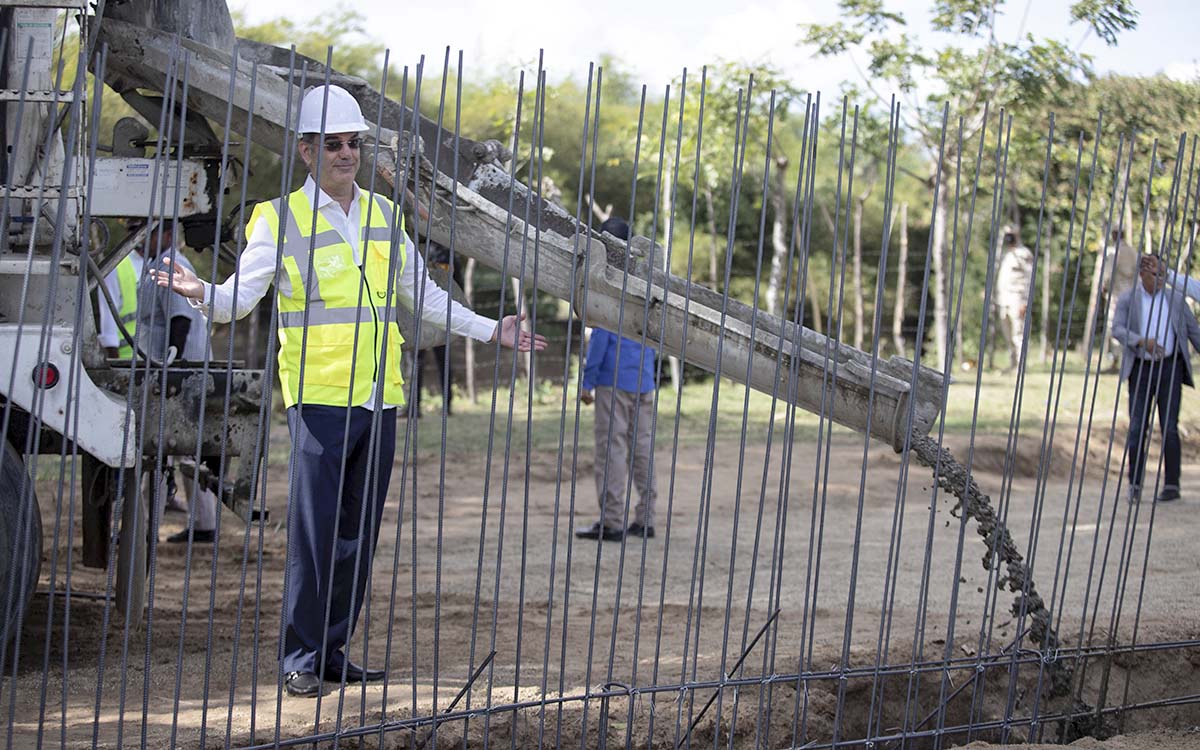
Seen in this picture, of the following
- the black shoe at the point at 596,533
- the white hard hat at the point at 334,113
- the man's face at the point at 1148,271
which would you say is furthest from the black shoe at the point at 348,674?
the man's face at the point at 1148,271

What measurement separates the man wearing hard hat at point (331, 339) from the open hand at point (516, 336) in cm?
1

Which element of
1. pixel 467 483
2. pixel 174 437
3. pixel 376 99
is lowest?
pixel 467 483

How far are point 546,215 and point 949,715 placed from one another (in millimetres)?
2505

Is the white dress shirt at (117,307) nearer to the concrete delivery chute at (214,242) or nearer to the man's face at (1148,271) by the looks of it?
the concrete delivery chute at (214,242)

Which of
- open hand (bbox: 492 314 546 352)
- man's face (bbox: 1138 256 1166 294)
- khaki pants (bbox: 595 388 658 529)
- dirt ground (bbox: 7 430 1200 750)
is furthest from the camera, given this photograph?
khaki pants (bbox: 595 388 658 529)

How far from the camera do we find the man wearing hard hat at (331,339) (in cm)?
428

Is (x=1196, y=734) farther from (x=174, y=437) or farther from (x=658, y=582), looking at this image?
(x=174, y=437)

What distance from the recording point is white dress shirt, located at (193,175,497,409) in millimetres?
4047

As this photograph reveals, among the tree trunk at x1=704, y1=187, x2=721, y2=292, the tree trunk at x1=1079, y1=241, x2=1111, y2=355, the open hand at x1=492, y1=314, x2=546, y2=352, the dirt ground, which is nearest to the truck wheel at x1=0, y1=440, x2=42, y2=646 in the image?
the dirt ground

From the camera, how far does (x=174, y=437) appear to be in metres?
4.89

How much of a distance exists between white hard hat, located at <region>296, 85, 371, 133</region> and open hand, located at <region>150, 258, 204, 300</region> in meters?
0.66

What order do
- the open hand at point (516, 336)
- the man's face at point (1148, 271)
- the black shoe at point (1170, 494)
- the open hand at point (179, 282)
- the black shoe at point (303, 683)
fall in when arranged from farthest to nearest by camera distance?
the black shoe at point (1170, 494)
the man's face at point (1148, 271)
the black shoe at point (303, 683)
the open hand at point (516, 336)
the open hand at point (179, 282)

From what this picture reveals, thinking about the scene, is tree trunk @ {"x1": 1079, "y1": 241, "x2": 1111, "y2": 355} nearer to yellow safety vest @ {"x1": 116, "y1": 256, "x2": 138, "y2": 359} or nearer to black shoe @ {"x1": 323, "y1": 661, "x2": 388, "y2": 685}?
black shoe @ {"x1": 323, "y1": 661, "x2": 388, "y2": 685}

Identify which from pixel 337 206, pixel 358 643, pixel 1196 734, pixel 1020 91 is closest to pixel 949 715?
pixel 1196 734
